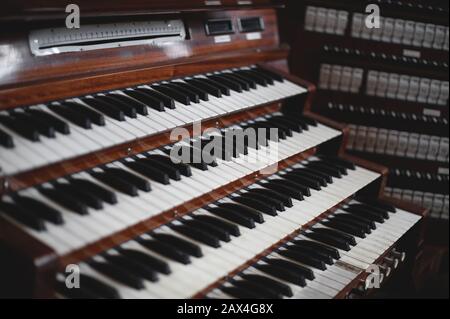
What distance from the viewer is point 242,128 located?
245cm

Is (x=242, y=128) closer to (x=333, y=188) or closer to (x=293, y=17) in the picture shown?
(x=333, y=188)

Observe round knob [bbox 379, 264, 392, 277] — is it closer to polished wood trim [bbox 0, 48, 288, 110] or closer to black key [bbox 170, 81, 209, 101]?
black key [bbox 170, 81, 209, 101]

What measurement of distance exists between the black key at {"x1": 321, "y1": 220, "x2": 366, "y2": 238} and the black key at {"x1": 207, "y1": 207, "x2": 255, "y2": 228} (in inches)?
22.9

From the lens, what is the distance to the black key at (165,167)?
1.91 m

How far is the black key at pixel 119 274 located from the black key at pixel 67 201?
0.17 meters

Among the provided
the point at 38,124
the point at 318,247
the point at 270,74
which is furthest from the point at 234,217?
the point at 270,74

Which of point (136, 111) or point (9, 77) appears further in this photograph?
point (136, 111)

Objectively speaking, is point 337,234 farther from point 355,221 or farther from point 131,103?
point 131,103

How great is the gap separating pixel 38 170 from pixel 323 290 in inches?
42.6

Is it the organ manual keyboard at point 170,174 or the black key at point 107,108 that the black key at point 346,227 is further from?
the black key at point 107,108
